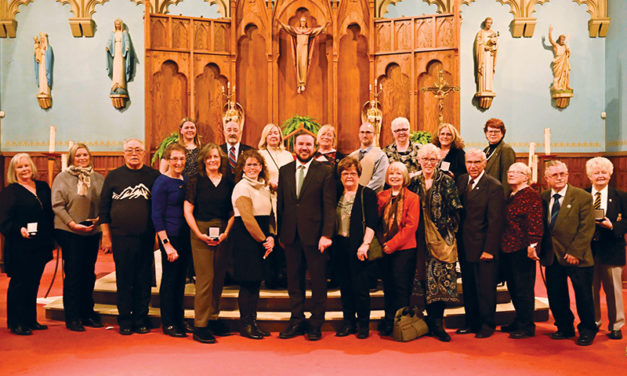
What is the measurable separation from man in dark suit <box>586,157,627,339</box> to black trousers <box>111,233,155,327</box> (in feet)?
11.1

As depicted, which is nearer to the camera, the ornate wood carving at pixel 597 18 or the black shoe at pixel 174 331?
the black shoe at pixel 174 331

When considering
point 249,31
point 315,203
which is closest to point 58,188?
point 315,203

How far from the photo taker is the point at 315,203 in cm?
423

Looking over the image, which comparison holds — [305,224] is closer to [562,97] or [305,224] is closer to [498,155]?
[498,155]

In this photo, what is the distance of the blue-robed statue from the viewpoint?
31.0 feet

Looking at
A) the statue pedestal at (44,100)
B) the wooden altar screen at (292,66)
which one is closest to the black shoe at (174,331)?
the wooden altar screen at (292,66)

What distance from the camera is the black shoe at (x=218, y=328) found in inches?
173

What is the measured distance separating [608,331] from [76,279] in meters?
4.15

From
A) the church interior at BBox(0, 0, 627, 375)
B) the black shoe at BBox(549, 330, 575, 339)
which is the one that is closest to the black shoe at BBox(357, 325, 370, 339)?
the church interior at BBox(0, 0, 627, 375)

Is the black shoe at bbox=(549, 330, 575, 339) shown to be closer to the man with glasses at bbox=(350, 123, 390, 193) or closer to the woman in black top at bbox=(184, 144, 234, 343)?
the man with glasses at bbox=(350, 123, 390, 193)

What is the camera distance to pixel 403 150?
476 cm

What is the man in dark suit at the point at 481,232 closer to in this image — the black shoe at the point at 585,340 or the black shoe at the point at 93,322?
the black shoe at the point at 585,340

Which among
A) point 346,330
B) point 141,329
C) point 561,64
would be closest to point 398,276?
point 346,330

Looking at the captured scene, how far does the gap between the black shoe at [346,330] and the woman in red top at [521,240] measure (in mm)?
1178
